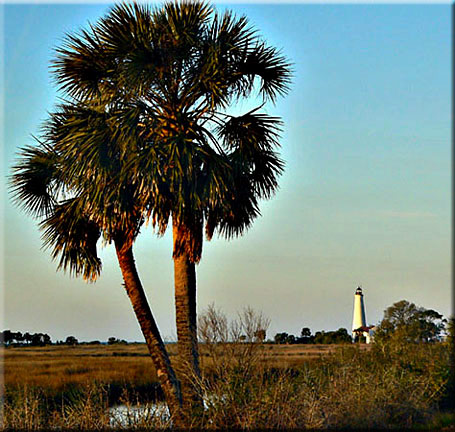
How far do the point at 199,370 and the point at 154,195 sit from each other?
367 centimetres

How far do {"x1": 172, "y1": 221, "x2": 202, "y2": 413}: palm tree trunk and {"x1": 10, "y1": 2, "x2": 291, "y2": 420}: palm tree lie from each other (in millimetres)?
24

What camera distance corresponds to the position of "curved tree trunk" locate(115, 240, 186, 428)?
14.7 m

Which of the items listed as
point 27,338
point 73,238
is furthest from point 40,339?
point 73,238

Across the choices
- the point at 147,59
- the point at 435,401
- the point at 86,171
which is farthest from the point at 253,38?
the point at 435,401

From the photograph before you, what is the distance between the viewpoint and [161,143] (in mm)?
14352

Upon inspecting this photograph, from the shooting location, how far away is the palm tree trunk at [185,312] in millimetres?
13602

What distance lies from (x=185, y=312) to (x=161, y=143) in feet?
12.1

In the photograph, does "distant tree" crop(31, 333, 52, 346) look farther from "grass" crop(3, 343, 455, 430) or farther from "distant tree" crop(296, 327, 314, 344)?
"grass" crop(3, 343, 455, 430)

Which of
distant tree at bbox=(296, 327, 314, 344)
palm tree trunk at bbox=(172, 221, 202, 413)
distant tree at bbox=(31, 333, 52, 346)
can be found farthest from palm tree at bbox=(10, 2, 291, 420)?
distant tree at bbox=(31, 333, 52, 346)

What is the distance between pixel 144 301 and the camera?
50.9 ft

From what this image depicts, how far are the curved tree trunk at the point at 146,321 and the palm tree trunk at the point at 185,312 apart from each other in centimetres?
80

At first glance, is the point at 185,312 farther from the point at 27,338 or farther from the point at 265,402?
the point at 27,338

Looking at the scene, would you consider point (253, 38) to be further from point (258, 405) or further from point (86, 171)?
point (258, 405)

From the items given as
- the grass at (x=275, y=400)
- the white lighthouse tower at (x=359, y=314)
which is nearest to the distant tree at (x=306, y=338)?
the white lighthouse tower at (x=359, y=314)
